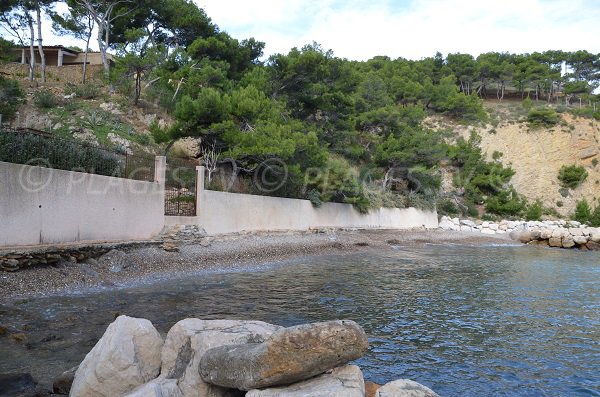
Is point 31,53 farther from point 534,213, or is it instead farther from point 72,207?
point 534,213

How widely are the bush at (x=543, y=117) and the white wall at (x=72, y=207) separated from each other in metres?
50.5

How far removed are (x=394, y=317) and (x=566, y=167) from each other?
48770 millimetres

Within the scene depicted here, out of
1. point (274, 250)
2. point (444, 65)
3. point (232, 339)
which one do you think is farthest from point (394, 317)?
point (444, 65)

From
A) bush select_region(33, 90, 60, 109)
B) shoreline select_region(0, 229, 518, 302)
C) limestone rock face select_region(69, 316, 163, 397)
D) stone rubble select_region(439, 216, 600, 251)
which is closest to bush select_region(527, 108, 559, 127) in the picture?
stone rubble select_region(439, 216, 600, 251)

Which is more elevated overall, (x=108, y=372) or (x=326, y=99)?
(x=326, y=99)

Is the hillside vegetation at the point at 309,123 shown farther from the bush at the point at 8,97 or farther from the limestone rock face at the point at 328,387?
the limestone rock face at the point at 328,387

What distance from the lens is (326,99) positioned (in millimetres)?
A: 29844

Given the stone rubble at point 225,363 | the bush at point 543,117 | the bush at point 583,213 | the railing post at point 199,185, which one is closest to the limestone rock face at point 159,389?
the stone rubble at point 225,363

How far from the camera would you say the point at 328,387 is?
167 inches

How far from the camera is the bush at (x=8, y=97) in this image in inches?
932

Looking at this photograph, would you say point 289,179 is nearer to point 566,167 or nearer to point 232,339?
point 232,339

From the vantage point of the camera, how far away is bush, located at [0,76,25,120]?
932 inches

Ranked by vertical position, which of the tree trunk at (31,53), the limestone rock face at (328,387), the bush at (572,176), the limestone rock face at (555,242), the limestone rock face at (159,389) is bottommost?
the limestone rock face at (555,242)

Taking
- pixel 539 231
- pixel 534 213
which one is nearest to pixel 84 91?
pixel 539 231
